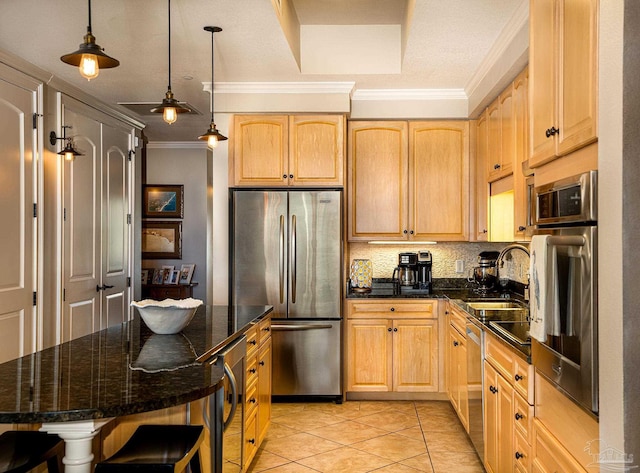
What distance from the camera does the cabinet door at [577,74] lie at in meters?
1.60

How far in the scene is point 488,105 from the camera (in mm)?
4340

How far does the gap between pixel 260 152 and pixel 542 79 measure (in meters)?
2.84

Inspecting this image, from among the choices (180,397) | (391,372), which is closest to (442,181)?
(391,372)

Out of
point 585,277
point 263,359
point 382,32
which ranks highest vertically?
point 382,32

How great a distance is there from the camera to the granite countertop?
1.53 meters

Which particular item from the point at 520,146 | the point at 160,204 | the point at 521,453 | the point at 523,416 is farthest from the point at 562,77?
the point at 160,204

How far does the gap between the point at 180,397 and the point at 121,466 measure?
277 millimetres

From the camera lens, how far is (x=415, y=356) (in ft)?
15.4

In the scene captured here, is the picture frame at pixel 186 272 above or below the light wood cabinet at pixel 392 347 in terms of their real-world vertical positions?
above

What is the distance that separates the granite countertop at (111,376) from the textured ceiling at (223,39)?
5.62 feet

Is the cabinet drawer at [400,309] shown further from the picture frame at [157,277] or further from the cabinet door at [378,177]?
the picture frame at [157,277]

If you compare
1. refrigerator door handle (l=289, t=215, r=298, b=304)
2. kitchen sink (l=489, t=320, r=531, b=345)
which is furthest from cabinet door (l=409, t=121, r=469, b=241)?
kitchen sink (l=489, t=320, r=531, b=345)

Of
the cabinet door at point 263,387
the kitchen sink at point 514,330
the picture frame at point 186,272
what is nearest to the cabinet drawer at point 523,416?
the kitchen sink at point 514,330

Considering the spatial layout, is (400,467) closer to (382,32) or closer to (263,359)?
(263,359)
